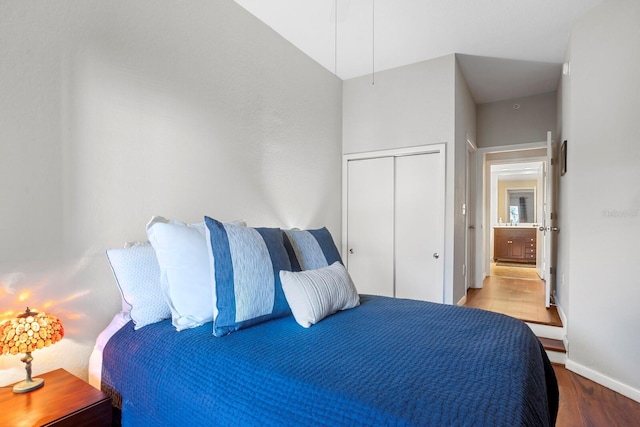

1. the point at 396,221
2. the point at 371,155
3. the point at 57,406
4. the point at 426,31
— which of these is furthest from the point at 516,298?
the point at 57,406

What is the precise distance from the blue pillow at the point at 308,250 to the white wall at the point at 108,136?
60cm

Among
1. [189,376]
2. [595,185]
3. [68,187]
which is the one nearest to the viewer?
[189,376]

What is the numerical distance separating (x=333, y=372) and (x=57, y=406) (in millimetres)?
981

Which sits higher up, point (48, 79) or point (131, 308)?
point (48, 79)

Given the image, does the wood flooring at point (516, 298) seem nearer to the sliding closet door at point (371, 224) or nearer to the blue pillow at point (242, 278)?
the sliding closet door at point (371, 224)

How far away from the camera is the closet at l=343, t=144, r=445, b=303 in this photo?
3.46 meters

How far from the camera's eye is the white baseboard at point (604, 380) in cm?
224

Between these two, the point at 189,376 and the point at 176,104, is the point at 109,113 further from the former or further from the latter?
the point at 189,376

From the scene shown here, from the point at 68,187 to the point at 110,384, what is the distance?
91 cm

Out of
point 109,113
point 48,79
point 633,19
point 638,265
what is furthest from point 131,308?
point 633,19

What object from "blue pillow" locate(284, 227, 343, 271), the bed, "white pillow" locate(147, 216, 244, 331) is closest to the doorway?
"blue pillow" locate(284, 227, 343, 271)

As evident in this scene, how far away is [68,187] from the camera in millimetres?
1575

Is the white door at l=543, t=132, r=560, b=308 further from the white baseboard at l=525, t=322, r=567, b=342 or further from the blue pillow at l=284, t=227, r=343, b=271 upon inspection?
the blue pillow at l=284, t=227, r=343, b=271

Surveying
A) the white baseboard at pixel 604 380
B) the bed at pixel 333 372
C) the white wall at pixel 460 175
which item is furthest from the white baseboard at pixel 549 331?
the bed at pixel 333 372
